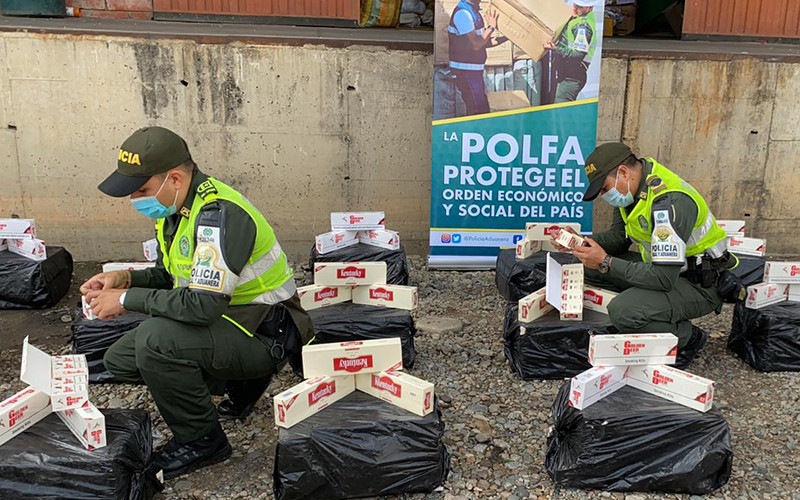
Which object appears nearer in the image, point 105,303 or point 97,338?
point 105,303

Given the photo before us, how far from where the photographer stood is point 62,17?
7.04 metres

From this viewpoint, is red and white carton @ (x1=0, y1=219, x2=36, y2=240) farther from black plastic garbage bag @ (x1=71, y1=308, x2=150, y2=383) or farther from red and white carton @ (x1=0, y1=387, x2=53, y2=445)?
red and white carton @ (x1=0, y1=387, x2=53, y2=445)

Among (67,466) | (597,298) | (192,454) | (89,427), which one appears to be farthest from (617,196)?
(67,466)

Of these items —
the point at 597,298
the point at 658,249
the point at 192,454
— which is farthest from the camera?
the point at 597,298

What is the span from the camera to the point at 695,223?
11.2 feet

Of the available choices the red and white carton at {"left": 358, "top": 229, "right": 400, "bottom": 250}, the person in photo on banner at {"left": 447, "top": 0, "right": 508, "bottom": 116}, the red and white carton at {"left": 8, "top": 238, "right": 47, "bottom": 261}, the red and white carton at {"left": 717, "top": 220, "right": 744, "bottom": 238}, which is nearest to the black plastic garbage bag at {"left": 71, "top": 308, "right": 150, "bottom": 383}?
the red and white carton at {"left": 8, "top": 238, "right": 47, "bottom": 261}

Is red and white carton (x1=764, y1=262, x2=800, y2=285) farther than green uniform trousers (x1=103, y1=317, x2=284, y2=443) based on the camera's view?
Yes

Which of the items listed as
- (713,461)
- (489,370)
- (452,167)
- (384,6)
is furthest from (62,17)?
(713,461)

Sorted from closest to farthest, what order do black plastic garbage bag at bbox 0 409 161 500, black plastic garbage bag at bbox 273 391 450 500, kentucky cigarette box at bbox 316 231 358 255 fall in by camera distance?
1. black plastic garbage bag at bbox 0 409 161 500
2. black plastic garbage bag at bbox 273 391 450 500
3. kentucky cigarette box at bbox 316 231 358 255

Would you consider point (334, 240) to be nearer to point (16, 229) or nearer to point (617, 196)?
point (617, 196)

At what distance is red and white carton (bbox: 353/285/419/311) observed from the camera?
375 centimetres

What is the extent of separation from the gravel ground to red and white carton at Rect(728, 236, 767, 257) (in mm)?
564

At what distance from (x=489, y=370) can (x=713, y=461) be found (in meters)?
1.42

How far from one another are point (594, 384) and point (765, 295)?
1.89 metres
